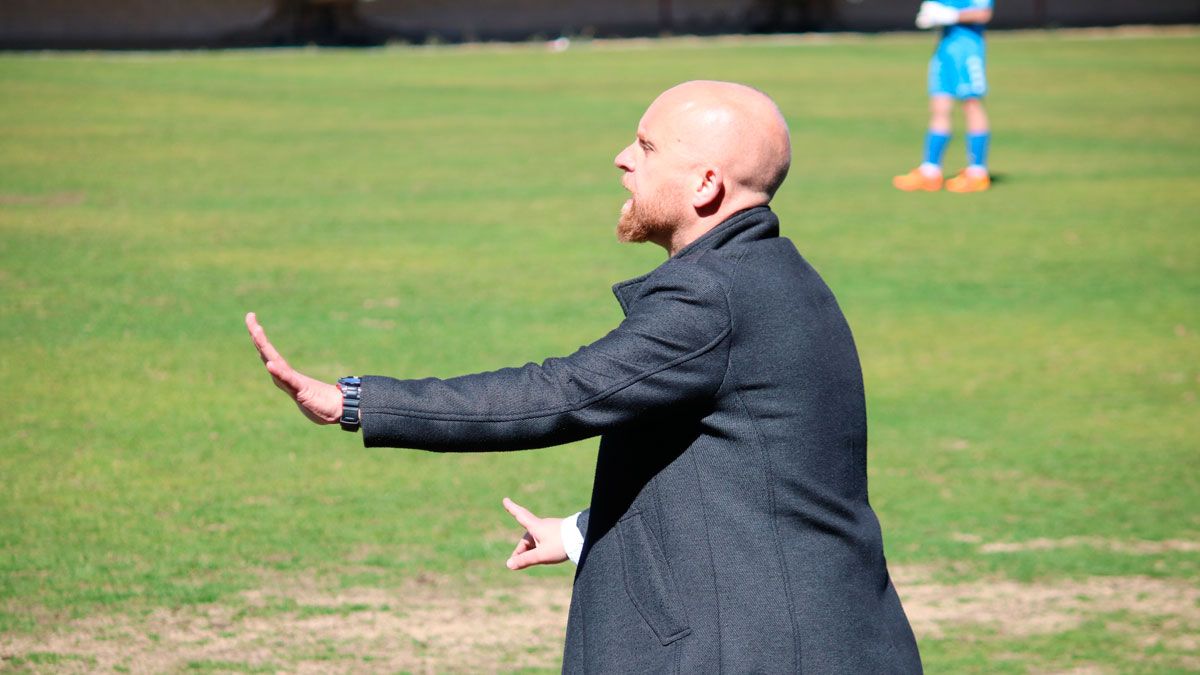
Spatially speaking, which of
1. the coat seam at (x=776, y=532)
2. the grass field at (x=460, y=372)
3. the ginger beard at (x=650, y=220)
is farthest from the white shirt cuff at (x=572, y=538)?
the grass field at (x=460, y=372)

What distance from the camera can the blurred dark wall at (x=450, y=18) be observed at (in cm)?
3591

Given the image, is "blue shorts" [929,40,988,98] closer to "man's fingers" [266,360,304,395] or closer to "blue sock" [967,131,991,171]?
"blue sock" [967,131,991,171]

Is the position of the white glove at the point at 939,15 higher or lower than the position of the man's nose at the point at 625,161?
lower

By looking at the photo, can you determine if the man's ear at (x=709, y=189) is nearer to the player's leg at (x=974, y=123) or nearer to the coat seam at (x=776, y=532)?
the coat seam at (x=776, y=532)

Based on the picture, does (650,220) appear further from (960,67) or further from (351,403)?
(960,67)

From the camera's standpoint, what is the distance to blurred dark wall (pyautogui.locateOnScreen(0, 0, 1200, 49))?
35.9m

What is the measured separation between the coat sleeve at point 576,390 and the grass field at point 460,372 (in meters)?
2.28

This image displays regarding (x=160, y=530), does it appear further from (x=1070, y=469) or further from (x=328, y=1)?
(x=328, y=1)

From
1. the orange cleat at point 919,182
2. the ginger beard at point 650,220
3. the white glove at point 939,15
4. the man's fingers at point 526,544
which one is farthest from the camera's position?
the orange cleat at point 919,182

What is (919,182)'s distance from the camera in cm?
1367

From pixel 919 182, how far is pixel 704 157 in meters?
11.7

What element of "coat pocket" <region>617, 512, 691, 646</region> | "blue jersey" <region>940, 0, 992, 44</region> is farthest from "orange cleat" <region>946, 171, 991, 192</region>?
"coat pocket" <region>617, 512, 691, 646</region>

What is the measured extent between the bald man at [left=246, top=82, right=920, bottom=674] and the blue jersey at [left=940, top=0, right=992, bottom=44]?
11695mm

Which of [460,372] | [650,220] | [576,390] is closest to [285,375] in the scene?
[576,390]
